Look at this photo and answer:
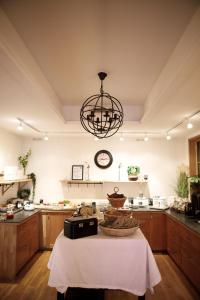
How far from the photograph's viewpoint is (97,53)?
2.20 m

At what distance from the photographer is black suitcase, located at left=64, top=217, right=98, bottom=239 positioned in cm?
221

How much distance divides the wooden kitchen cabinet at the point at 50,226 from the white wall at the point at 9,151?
90 centimetres

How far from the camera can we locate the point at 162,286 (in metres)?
3.16

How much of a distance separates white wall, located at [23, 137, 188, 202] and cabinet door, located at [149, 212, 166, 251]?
2.88ft

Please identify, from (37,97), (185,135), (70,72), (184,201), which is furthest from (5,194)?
(185,135)

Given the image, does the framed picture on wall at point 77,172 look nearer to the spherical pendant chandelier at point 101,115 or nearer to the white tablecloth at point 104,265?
the spherical pendant chandelier at point 101,115

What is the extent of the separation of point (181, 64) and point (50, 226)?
12.9ft

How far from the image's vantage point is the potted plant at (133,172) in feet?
16.7

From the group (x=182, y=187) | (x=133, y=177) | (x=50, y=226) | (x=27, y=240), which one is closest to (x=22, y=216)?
(x=27, y=240)

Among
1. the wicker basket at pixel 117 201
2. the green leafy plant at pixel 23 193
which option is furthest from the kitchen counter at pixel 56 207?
the wicker basket at pixel 117 201

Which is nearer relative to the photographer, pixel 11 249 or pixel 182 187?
pixel 11 249

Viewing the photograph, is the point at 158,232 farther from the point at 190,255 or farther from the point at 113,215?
the point at 113,215

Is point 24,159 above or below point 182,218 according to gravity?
above

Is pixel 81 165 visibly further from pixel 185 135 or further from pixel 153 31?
pixel 153 31
